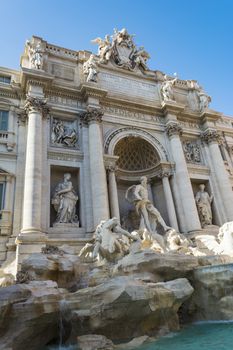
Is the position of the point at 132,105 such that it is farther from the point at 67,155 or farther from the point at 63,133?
the point at 67,155

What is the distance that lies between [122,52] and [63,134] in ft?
30.4

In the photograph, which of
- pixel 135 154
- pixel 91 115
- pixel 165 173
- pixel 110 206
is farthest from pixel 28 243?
pixel 135 154

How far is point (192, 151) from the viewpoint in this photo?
1897cm

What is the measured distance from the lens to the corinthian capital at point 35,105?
13.9 metres

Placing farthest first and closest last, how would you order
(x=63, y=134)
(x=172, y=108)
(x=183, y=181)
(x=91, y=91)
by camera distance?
(x=172, y=108), (x=183, y=181), (x=91, y=91), (x=63, y=134)

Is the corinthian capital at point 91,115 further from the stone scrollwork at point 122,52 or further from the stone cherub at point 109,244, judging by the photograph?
the stone cherub at point 109,244

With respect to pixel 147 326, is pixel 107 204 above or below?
above

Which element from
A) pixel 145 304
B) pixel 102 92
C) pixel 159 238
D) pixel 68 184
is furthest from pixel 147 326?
pixel 102 92

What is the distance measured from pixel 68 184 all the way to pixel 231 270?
8.86 metres

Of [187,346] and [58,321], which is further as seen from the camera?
[58,321]

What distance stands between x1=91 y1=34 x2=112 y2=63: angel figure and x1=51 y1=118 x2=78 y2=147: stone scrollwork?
6425 mm

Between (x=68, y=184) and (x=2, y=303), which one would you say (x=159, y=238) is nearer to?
(x=68, y=184)

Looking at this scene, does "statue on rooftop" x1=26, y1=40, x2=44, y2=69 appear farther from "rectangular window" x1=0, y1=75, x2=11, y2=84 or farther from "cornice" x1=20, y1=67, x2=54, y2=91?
"rectangular window" x1=0, y1=75, x2=11, y2=84

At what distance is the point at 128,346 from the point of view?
515 cm
